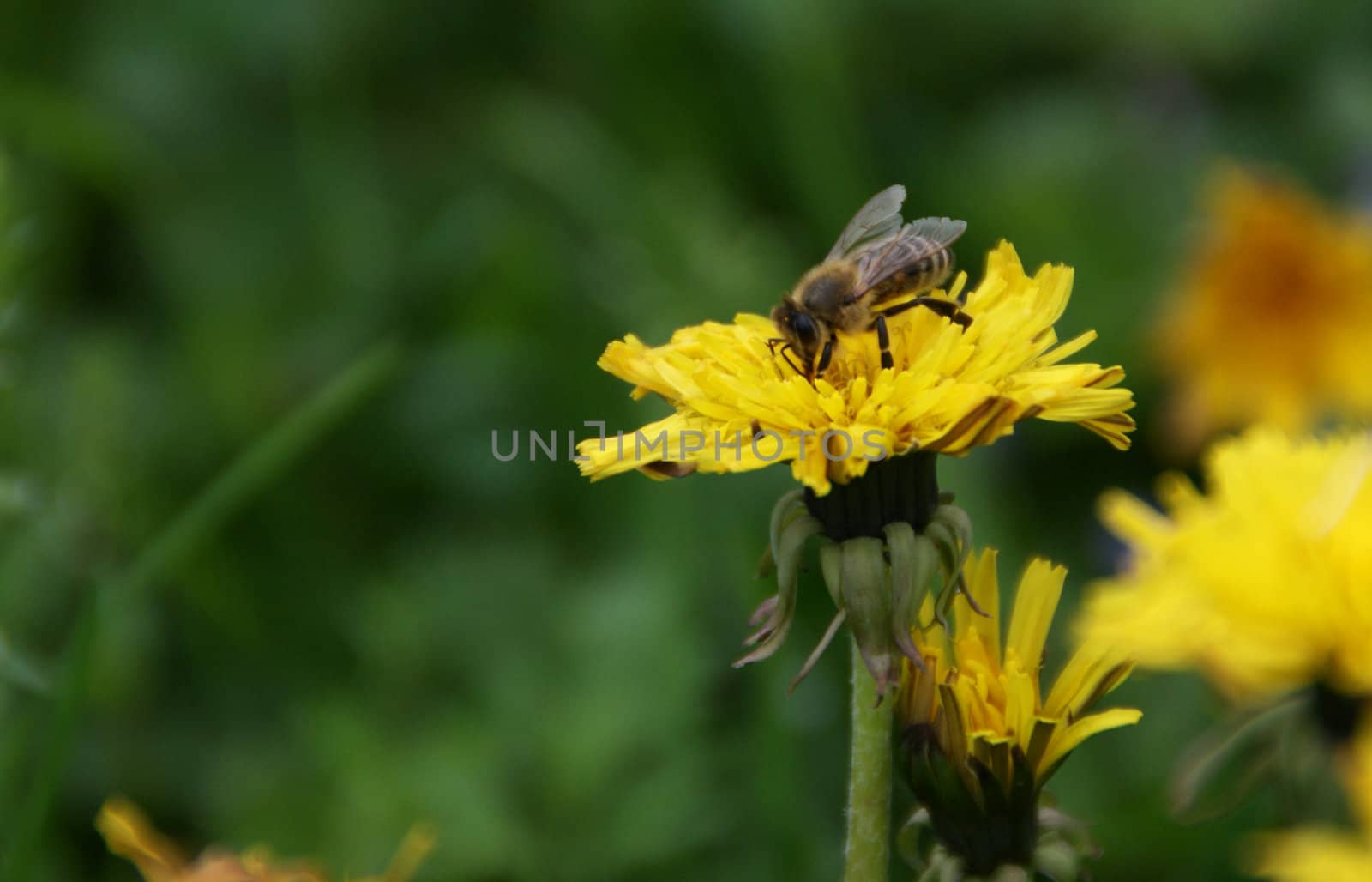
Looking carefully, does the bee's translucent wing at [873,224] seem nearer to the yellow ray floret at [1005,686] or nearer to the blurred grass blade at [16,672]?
the yellow ray floret at [1005,686]

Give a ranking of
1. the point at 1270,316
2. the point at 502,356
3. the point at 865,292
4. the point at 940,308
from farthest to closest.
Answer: the point at 1270,316, the point at 502,356, the point at 865,292, the point at 940,308

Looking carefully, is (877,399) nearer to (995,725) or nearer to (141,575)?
(995,725)

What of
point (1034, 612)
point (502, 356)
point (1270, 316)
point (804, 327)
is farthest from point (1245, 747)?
point (1270, 316)

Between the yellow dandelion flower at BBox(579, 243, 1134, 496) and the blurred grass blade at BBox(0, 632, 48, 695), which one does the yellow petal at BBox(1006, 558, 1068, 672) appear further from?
the blurred grass blade at BBox(0, 632, 48, 695)

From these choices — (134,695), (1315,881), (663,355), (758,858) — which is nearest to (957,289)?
(663,355)

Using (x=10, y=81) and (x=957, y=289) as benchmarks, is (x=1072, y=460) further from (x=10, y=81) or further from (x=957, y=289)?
(x=10, y=81)

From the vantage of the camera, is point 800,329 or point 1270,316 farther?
point 1270,316

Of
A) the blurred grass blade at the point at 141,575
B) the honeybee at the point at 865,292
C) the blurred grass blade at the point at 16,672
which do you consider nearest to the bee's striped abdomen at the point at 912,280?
the honeybee at the point at 865,292
